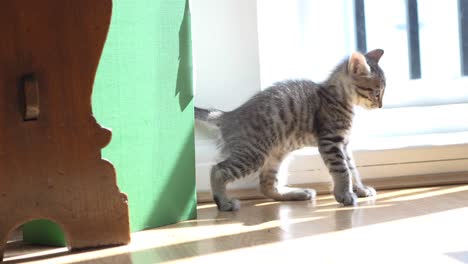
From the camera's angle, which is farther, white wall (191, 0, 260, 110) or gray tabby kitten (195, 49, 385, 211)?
white wall (191, 0, 260, 110)

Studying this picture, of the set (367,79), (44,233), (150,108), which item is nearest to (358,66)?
(367,79)

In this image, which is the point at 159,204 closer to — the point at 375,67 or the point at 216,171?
the point at 216,171

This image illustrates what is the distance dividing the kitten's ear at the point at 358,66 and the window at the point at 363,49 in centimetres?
18

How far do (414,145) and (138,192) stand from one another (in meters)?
0.96

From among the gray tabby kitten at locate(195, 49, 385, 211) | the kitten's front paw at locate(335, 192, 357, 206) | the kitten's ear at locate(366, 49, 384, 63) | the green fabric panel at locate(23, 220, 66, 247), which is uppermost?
the kitten's ear at locate(366, 49, 384, 63)

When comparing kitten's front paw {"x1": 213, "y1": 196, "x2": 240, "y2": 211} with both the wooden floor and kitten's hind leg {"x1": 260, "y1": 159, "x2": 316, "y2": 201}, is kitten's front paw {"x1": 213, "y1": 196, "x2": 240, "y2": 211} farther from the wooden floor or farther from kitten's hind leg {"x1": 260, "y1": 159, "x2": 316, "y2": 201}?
kitten's hind leg {"x1": 260, "y1": 159, "x2": 316, "y2": 201}

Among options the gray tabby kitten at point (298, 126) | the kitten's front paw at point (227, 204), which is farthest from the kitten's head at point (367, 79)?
the kitten's front paw at point (227, 204)

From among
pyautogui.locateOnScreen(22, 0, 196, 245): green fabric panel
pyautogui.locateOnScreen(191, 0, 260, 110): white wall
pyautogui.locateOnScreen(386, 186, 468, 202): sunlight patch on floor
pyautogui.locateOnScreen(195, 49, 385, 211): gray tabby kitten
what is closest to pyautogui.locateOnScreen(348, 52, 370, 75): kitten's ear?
pyautogui.locateOnScreen(195, 49, 385, 211): gray tabby kitten

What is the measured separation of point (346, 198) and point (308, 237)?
50 cm

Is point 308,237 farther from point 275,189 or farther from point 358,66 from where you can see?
point 358,66

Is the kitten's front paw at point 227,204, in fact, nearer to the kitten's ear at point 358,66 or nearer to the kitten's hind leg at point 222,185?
the kitten's hind leg at point 222,185

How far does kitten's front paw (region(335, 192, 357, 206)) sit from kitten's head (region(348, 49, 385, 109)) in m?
0.36

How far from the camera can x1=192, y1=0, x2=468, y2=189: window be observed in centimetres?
218

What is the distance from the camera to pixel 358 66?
2252 millimetres
